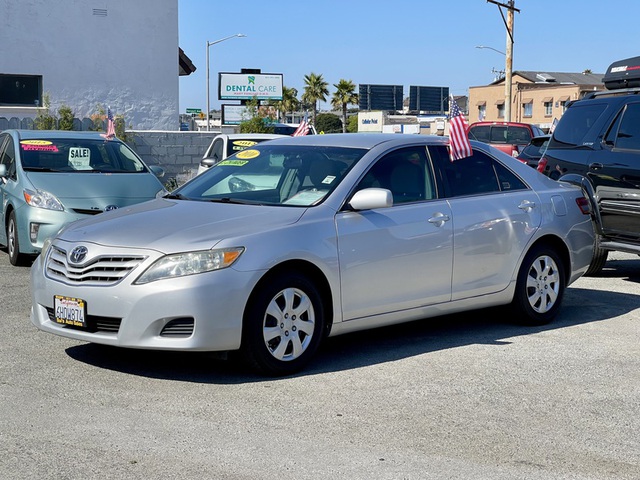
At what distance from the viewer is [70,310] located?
6.34 meters

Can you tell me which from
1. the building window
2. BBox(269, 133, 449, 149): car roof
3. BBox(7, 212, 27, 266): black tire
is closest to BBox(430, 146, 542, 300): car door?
BBox(269, 133, 449, 149): car roof

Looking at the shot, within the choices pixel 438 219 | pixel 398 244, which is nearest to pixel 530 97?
pixel 438 219

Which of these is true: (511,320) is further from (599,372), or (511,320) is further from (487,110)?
(487,110)

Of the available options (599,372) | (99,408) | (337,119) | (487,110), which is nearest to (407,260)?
(599,372)

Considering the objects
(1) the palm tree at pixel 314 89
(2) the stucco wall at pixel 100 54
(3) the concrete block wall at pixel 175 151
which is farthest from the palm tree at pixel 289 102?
(3) the concrete block wall at pixel 175 151

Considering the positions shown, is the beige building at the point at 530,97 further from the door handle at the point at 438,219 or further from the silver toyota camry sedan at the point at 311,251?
the door handle at the point at 438,219

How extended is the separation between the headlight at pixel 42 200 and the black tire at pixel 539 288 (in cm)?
538

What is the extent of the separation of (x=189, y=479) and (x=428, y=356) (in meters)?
2.91

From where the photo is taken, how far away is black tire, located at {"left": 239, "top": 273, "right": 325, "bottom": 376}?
6.19 m

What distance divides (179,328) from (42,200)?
18.3ft

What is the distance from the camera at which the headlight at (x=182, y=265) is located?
19.7 feet

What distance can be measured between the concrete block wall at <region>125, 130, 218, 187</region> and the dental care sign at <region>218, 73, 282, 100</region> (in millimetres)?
40060

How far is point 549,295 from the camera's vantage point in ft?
27.2

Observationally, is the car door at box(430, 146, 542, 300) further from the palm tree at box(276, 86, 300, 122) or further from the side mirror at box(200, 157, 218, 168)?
the palm tree at box(276, 86, 300, 122)
